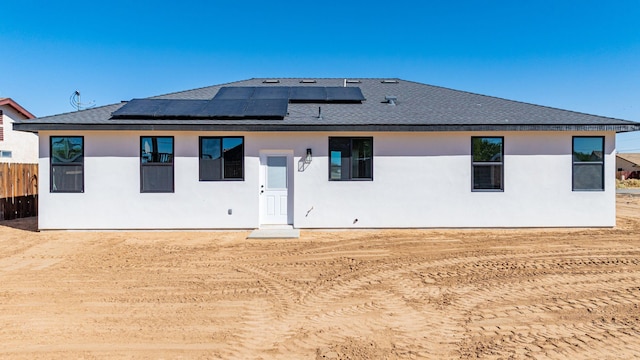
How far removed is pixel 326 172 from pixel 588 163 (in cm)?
777

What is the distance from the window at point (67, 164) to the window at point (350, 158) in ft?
23.7

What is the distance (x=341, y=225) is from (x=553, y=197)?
634 cm

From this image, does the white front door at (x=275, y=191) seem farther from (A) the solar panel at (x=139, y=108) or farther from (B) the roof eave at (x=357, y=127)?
(A) the solar panel at (x=139, y=108)

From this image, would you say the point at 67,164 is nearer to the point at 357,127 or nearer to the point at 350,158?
the point at 350,158

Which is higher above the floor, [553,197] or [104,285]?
[553,197]

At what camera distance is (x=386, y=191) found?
10609mm

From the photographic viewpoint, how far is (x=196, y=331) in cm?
397

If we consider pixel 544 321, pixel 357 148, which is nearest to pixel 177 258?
pixel 357 148

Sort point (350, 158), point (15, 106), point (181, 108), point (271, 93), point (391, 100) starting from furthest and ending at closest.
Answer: point (15, 106) → point (271, 93) → point (391, 100) → point (181, 108) → point (350, 158)

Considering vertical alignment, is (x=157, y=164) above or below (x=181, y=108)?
below

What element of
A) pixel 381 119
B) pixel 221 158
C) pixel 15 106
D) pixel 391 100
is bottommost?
pixel 221 158

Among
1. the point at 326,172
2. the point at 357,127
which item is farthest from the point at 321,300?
the point at 357,127

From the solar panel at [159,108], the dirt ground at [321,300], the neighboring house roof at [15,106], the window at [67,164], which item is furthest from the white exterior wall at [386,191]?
the neighboring house roof at [15,106]

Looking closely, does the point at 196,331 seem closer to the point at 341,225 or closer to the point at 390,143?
the point at 341,225
